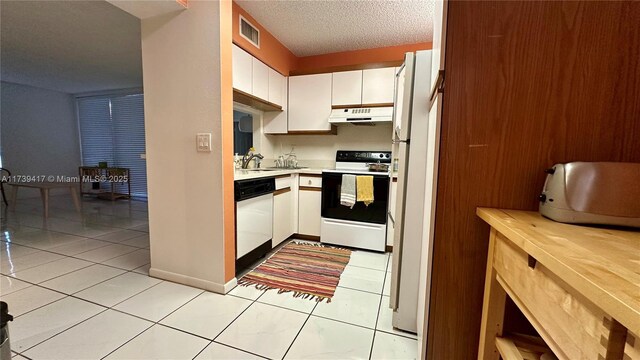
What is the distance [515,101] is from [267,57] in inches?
100

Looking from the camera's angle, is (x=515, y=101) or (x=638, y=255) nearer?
(x=638, y=255)

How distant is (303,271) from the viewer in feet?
6.97

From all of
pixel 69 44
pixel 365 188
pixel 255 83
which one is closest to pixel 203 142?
pixel 255 83

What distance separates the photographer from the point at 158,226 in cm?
197

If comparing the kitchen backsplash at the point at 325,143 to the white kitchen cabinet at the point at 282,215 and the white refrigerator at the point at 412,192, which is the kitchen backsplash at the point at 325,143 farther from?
the white refrigerator at the point at 412,192

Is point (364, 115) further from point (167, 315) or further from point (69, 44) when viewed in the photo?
point (69, 44)

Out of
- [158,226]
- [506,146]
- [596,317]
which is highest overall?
[506,146]

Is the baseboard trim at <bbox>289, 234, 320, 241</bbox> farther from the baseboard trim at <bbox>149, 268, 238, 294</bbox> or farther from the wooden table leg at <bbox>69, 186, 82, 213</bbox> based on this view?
the wooden table leg at <bbox>69, 186, 82, 213</bbox>

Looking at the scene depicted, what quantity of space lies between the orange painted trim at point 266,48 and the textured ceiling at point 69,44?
120cm

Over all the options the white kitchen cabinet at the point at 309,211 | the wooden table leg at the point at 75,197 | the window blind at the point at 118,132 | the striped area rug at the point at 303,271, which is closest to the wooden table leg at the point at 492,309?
the striped area rug at the point at 303,271

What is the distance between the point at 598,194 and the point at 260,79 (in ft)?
8.58

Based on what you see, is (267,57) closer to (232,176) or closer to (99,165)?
(232,176)

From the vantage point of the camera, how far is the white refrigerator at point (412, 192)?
128 cm

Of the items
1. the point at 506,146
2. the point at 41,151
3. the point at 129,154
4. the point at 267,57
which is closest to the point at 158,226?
the point at 267,57
